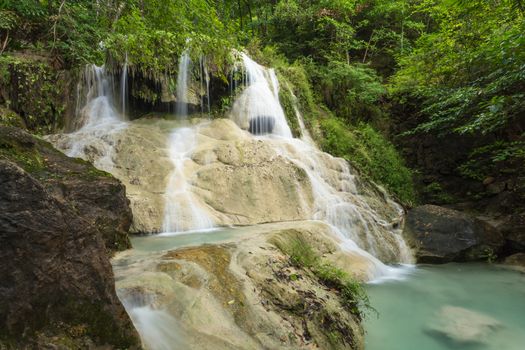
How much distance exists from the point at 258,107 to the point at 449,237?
19.1ft

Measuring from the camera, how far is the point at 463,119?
33.7 feet

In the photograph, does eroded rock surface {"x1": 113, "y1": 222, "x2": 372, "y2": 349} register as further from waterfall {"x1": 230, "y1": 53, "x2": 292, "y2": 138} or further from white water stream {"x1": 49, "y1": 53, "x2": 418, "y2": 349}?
waterfall {"x1": 230, "y1": 53, "x2": 292, "y2": 138}

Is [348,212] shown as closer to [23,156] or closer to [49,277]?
[23,156]

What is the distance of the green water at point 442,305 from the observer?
4.21 meters

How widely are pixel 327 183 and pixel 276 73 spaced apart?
17.3 ft

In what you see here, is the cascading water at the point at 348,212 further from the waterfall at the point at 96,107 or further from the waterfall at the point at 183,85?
the waterfall at the point at 96,107

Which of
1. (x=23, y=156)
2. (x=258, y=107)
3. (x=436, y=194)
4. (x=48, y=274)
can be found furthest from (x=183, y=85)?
(x=436, y=194)

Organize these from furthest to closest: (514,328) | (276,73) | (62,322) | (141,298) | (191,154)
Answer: (276,73) < (191,154) < (514,328) < (141,298) < (62,322)

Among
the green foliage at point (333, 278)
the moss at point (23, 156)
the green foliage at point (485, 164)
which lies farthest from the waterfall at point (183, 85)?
the green foliage at point (485, 164)

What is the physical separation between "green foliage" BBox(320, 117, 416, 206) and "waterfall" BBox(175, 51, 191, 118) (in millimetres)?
4260

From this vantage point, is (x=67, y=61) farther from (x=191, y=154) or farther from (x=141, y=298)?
(x=141, y=298)

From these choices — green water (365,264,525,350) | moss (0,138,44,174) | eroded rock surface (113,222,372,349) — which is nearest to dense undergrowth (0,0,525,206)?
green water (365,264,525,350)

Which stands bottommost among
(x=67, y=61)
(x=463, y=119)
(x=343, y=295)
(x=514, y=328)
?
(x=514, y=328)

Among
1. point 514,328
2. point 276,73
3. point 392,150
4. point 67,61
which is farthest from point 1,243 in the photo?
point 392,150
